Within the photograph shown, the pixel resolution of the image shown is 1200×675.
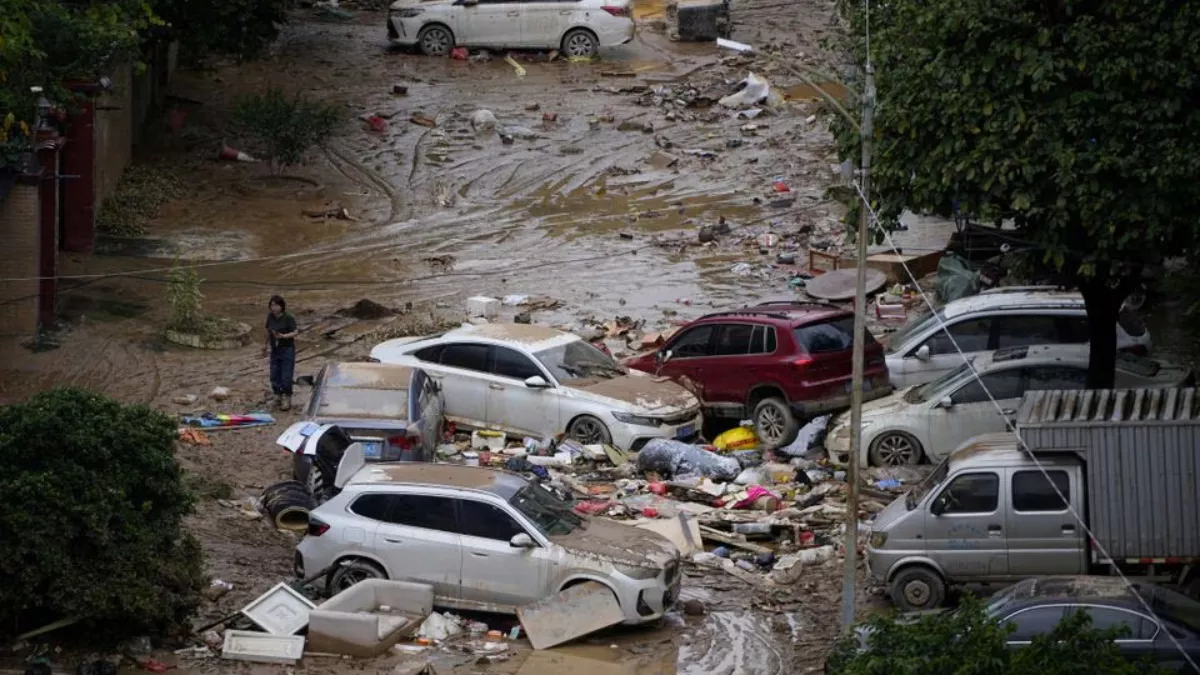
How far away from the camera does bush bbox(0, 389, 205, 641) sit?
13.7m

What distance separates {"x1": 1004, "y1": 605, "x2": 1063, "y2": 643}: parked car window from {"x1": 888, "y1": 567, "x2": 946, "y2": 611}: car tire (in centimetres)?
231

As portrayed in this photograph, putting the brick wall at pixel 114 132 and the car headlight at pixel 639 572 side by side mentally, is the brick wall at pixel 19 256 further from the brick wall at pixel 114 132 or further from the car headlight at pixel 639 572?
the car headlight at pixel 639 572

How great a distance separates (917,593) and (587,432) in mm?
5861

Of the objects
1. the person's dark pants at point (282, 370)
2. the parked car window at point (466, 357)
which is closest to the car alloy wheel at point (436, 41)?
the person's dark pants at point (282, 370)

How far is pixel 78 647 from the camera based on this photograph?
14.1 metres

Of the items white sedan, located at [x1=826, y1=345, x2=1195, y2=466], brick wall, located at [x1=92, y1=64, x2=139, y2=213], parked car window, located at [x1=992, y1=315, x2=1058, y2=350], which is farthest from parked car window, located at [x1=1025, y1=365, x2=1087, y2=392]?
brick wall, located at [x1=92, y1=64, x2=139, y2=213]

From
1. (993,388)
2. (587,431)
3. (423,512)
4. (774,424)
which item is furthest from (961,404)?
(423,512)

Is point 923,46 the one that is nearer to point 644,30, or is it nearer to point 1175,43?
point 1175,43

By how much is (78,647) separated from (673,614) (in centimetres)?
516

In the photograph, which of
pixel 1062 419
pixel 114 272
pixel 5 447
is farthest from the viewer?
pixel 114 272

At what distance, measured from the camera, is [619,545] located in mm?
15383

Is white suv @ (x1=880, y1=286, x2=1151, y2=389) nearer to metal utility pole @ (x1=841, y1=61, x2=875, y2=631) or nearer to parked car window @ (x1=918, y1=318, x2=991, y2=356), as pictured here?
parked car window @ (x1=918, y1=318, x2=991, y2=356)

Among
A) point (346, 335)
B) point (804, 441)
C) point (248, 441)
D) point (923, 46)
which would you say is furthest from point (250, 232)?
point (923, 46)

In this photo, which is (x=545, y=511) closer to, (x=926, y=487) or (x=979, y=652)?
(x=926, y=487)
